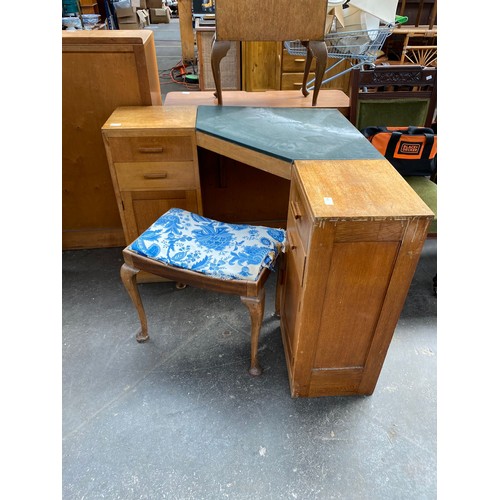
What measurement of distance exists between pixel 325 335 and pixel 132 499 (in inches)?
32.5

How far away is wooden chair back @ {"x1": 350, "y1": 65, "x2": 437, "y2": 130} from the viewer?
1888mm

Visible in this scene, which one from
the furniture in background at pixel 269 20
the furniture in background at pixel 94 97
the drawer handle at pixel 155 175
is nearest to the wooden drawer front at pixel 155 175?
the drawer handle at pixel 155 175

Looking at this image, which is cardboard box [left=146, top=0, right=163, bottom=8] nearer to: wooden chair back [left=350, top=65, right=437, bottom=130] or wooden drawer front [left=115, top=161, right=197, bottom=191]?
wooden chair back [left=350, top=65, right=437, bottom=130]

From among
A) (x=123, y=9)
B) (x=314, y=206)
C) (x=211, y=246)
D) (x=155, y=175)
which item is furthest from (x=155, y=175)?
(x=123, y=9)

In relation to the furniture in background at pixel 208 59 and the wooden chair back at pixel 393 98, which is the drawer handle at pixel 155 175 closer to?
the wooden chair back at pixel 393 98

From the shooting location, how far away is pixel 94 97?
1759mm

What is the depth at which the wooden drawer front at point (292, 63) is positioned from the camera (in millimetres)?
3391

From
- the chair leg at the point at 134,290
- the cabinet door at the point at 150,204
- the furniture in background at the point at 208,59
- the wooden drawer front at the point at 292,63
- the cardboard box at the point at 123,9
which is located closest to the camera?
the chair leg at the point at 134,290

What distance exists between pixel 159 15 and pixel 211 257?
11.0 m

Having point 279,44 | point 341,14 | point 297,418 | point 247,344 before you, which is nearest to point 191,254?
point 247,344

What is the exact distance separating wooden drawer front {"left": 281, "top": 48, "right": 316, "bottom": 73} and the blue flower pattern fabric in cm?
256

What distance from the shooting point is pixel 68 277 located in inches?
81.0

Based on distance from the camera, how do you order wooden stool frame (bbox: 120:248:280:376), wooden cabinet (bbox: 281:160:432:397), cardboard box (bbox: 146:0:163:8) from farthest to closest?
1. cardboard box (bbox: 146:0:163:8)
2. wooden stool frame (bbox: 120:248:280:376)
3. wooden cabinet (bbox: 281:160:432:397)

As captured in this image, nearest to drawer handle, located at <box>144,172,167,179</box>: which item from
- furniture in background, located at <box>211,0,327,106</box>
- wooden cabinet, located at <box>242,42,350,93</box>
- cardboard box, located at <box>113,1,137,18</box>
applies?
furniture in background, located at <box>211,0,327,106</box>
